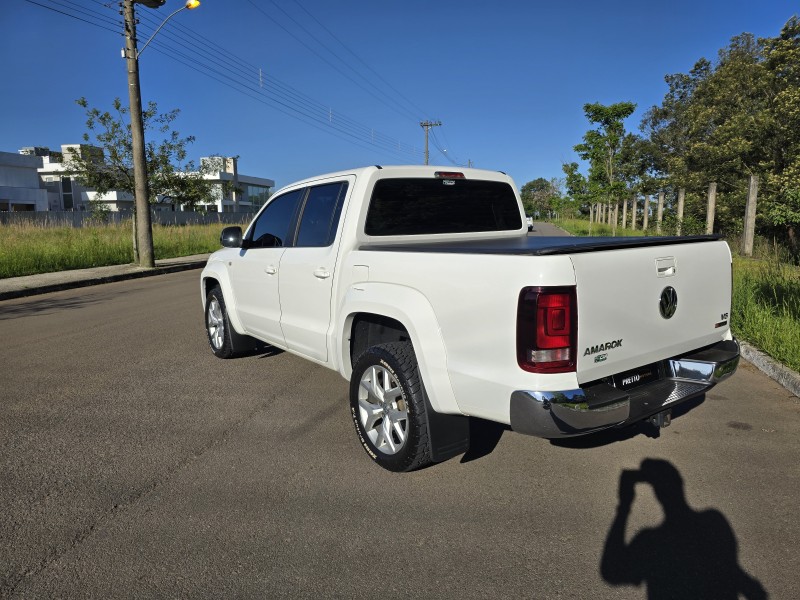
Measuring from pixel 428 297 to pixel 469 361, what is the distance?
17.9 inches

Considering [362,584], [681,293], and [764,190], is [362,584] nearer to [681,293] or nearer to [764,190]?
[681,293]

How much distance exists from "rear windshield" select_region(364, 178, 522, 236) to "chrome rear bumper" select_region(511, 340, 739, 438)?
6.44 ft

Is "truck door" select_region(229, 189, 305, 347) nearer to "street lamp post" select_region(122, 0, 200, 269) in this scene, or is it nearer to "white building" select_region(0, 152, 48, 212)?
"street lamp post" select_region(122, 0, 200, 269)

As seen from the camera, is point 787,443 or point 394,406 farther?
point 787,443

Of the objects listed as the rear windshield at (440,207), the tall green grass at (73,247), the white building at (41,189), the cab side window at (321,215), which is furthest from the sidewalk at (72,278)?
the white building at (41,189)

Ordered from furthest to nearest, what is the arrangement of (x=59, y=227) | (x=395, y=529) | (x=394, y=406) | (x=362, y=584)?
(x=59, y=227)
(x=394, y=406)
(x=395, y=529)
(x=362, y=584)

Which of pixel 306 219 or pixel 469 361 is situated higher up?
pixel 306 219

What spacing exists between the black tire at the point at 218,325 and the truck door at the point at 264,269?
439mm

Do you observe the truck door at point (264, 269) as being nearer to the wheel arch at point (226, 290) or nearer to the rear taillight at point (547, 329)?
the wheel arch at point (226, 290)

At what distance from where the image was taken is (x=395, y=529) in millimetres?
2982

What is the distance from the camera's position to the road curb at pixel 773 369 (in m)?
5.14

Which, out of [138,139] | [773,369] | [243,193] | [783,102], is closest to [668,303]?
[773,369]

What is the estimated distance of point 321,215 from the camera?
4.64 metres

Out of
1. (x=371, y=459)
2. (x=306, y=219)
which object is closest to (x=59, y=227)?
(x=306, y=219)
